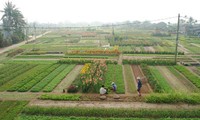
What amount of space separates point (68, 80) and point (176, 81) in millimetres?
10267

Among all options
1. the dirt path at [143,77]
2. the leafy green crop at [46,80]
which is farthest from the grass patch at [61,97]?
the dirt path at [143,77]

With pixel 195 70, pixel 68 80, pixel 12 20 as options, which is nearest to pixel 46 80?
pixel 68 80

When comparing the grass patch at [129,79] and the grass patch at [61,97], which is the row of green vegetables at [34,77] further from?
the grass patch at [129,79]

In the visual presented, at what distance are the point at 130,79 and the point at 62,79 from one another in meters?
6.63

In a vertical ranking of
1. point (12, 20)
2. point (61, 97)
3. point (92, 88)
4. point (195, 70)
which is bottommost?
point (61, 97)

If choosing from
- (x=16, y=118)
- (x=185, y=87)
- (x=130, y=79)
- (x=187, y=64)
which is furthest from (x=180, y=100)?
(x=187, y=64)

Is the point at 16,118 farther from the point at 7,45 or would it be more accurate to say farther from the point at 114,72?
the point at 7,45

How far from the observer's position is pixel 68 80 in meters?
19.3

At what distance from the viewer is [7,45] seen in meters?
41.6

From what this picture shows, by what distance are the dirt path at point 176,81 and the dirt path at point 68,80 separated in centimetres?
927

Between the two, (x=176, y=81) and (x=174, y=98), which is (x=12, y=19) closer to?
(x=176, y=81)

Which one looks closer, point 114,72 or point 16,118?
point 16,118

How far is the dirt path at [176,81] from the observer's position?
1673 cm

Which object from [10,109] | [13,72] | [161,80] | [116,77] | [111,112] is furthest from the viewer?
[13,72]
